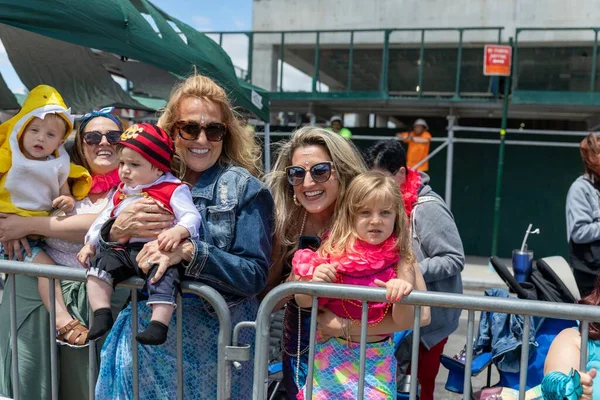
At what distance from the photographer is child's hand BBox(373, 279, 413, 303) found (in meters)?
2.15

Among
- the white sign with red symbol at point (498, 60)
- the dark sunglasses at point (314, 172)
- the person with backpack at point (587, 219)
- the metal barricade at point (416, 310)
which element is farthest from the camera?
the white sign with red symbol at point (498, 60)

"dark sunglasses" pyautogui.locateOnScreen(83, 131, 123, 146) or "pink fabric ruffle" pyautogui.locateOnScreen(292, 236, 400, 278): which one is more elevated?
"dark sunglasses" pyautogui.locateOnScreen(83, 131, 123, 146)

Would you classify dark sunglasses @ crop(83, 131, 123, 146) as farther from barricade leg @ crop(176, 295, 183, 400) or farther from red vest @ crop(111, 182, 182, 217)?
barricade leg @ crop(176, 295, 183, 400)

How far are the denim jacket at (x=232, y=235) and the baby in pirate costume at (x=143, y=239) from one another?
83mm

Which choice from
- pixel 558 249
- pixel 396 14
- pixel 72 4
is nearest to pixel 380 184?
pixel 72 4

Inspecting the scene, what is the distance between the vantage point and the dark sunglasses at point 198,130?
2393mm

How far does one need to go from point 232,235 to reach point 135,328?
0.58m

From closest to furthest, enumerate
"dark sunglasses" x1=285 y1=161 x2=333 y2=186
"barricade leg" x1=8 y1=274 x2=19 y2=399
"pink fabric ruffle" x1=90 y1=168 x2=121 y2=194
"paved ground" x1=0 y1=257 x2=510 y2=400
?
"dark sunglasses" x1=285 y1=161 x2=333 y2=186
"barricade leg" x1=8 y1=274 x2=19 y2=399
"pink fabric ruffle" x1=90 y1=168 x2=121 y2=194
"paved ground" x1=0 y1=257 x2=510 y2=400

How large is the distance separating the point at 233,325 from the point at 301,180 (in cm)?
68

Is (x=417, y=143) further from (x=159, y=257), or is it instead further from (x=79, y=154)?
(x=159, y=257)

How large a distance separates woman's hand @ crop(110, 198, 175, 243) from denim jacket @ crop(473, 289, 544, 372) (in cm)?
188

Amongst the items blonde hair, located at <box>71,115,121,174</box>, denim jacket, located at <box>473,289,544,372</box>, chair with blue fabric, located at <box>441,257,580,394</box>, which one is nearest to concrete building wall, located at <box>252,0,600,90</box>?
chair with blue fabric, located at <box>441,257,580,394</box>

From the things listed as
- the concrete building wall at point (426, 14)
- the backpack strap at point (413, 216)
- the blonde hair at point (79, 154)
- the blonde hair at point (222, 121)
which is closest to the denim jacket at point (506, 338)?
the backpack strap at point (413, 216)

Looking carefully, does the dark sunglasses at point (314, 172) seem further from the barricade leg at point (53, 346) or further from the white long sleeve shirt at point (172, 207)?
the barricade leg at point (53, 346)
